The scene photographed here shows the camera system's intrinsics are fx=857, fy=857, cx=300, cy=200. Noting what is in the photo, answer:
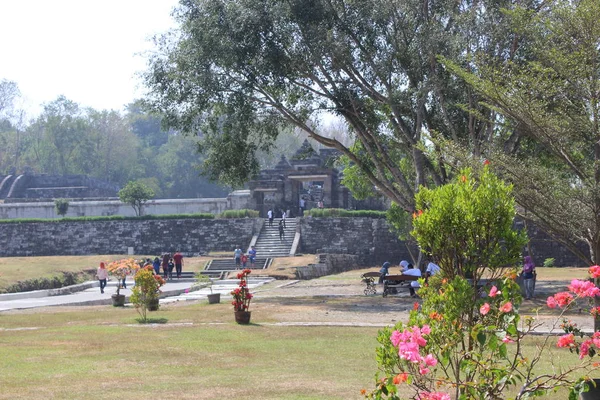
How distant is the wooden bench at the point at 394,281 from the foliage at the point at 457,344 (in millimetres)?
13647

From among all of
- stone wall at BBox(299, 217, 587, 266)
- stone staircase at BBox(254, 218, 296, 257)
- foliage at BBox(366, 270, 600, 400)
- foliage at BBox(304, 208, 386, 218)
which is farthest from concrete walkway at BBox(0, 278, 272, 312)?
foliage at BBox(366, 270, 600, 400)

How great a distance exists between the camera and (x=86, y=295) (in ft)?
80.9

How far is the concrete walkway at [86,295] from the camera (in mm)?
21438

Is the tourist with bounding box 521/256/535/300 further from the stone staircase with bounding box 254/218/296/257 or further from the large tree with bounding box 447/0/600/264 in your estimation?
the stone staircase with bounding box 254/218/296/257

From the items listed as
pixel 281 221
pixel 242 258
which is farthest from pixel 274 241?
pixel 242 258

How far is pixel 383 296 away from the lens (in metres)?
20.3

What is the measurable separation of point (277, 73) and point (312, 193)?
30.9m

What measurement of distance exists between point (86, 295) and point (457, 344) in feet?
66.8

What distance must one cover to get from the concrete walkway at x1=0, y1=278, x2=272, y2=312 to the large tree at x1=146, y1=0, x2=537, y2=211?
427 cm

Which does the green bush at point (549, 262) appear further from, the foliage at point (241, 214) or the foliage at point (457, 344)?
the foliage at point (457, 344)

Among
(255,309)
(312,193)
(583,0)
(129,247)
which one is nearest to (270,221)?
(129,247)

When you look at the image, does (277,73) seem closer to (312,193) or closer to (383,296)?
(383,296)

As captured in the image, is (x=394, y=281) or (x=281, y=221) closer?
(x=394, y=281)

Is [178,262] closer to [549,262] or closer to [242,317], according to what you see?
[549,262]
